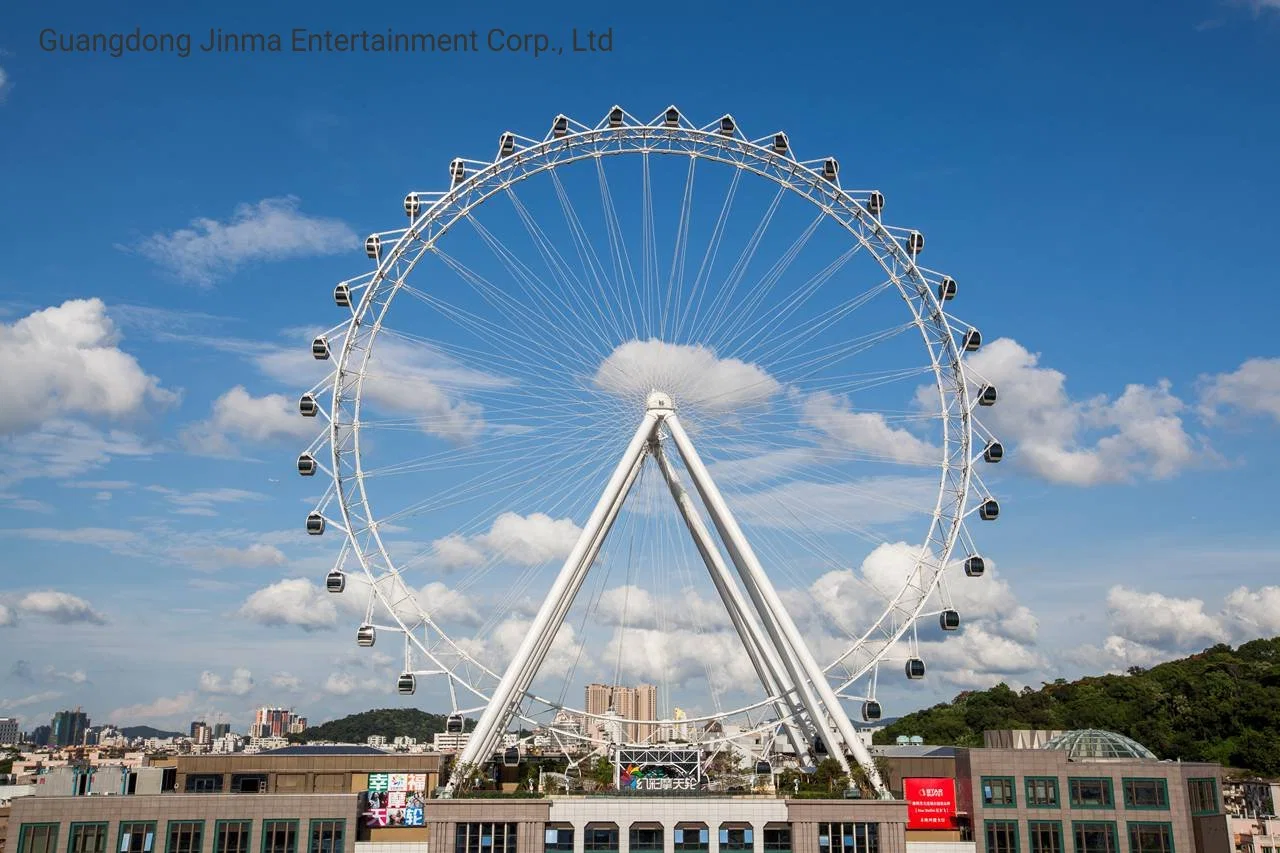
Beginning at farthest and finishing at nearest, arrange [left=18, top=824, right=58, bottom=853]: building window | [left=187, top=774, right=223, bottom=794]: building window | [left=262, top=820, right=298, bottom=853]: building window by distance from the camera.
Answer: [left=187, top=774, right=223, bottom=794]: building window
[left=262, top=820, right=298, bottom=853]: building window
[left=18, top=824, right=58, bottom=853]: building window

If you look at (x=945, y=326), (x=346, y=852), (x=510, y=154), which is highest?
(x=510, y=154)

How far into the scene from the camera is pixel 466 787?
49594 millimetres

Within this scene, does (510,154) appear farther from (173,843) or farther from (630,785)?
(173,843)

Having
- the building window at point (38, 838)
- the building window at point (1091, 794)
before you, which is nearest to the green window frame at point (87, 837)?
the building window at point (38, 838)

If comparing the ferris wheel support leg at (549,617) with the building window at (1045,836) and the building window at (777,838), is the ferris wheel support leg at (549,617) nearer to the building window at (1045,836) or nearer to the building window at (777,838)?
the building window at (777,838)

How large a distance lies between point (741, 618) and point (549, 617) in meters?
10.0

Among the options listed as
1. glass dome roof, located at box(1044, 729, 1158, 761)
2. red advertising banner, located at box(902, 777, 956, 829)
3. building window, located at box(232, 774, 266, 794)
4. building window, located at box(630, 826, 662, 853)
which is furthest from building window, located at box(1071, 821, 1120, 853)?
building window, located at box(232, 774, 266, 794)

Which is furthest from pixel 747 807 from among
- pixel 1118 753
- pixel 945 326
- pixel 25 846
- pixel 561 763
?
pixel 25 846

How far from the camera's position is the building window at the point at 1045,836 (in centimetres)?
5153

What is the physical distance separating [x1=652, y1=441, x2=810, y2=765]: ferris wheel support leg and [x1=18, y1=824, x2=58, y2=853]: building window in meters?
30.2

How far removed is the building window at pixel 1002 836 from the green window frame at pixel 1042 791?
1.33 metres

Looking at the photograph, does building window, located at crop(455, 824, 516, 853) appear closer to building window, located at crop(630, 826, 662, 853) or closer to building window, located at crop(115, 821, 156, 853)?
building window, located at crop(630, 826, 662, 853)

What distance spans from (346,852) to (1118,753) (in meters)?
36.4

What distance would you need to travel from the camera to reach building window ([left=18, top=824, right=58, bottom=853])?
46.7 meters
